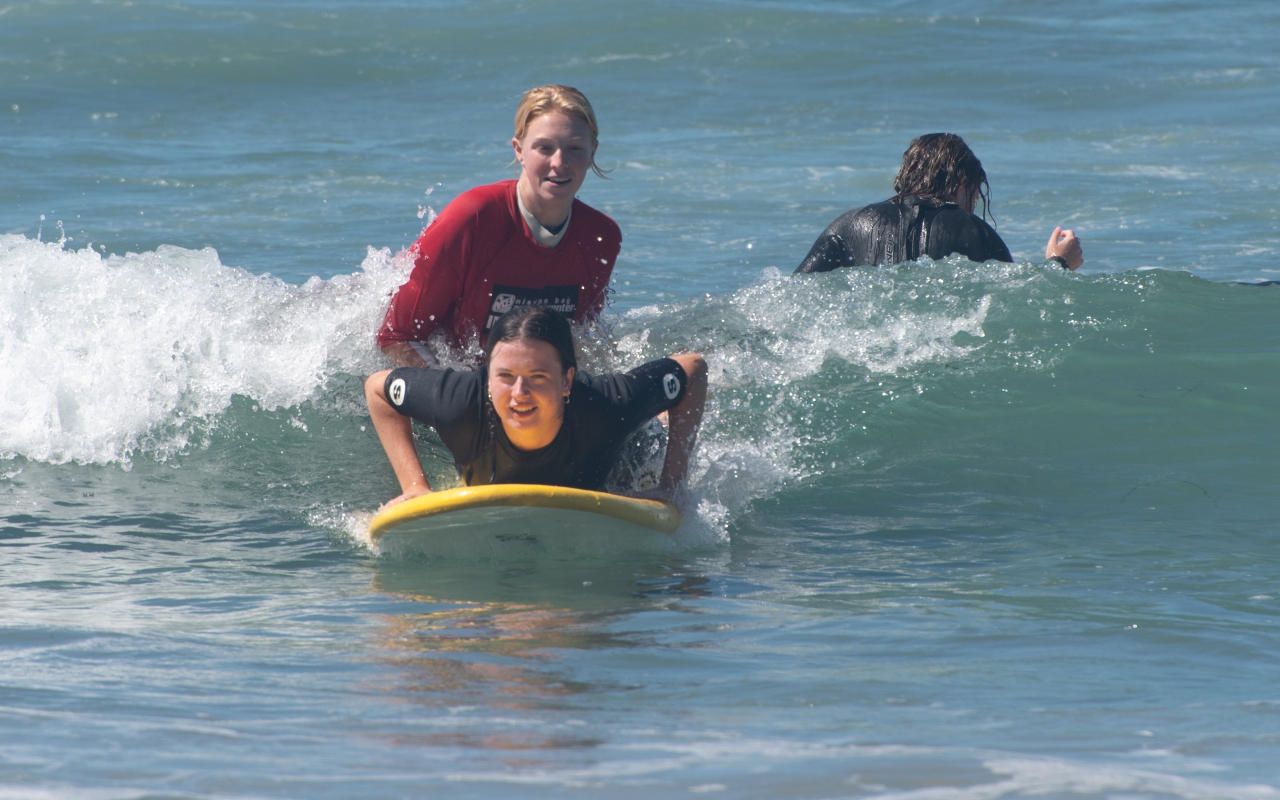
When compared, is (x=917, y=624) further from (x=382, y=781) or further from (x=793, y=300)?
(x=793, y=300)

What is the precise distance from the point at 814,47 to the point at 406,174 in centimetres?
788

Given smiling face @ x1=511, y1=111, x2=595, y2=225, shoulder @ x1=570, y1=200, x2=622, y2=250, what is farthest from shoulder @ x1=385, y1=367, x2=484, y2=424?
shoulder @ x1=570, y1=200, x2=622, y2=250

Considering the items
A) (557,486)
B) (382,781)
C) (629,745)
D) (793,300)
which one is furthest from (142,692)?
(793,300)

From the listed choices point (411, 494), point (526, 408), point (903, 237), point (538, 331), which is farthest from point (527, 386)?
point (903, 237)

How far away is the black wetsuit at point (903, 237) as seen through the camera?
7.21 m

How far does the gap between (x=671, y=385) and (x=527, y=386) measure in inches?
23.1

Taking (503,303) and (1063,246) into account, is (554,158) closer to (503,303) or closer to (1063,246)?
(503,303)

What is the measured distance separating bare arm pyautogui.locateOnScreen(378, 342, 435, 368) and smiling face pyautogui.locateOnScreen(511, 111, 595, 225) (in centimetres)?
76

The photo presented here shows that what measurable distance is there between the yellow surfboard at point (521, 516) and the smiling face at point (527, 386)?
0.27 m

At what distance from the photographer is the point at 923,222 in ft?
23.7

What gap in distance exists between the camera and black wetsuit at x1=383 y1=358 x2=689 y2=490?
4.93 metres

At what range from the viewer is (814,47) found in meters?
19.8

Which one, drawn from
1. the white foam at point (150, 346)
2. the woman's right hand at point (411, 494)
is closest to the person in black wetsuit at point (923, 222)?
the white foam at point (150, 346)

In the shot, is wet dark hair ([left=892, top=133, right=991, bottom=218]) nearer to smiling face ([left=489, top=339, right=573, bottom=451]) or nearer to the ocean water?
the ocean water
